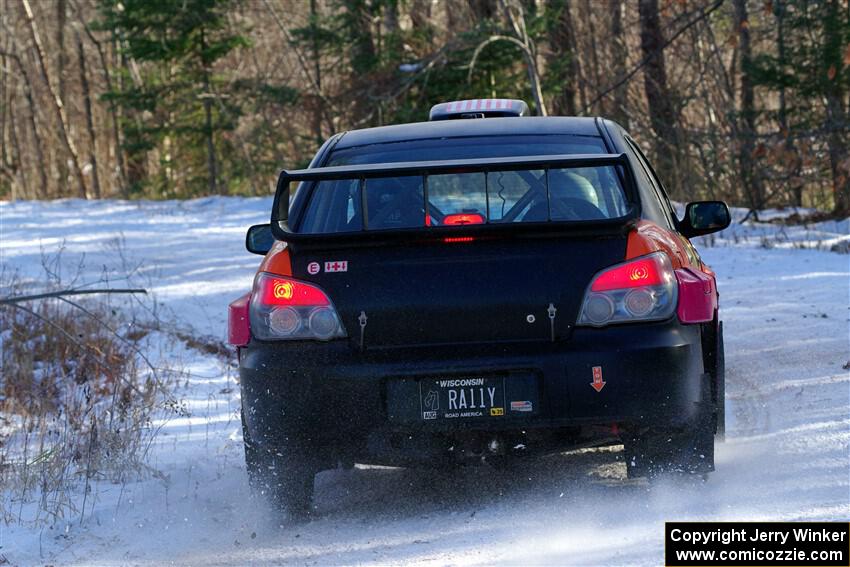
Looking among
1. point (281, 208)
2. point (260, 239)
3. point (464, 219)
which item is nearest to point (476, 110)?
point (260, 239)

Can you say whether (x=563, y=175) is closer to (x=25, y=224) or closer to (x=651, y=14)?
(x=25, y=224)

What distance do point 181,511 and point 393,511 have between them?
948 millimetres

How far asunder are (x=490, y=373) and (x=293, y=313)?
766 millimetres

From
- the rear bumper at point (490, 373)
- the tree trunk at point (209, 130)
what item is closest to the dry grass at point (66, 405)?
the rear bumper at point (490, 373)

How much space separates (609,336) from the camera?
4.49 m

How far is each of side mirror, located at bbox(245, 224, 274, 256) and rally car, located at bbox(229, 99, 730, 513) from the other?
2.78 ft

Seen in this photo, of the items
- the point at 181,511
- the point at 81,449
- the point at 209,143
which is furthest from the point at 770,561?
the point at 209,143

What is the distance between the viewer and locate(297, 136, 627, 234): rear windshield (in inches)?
198

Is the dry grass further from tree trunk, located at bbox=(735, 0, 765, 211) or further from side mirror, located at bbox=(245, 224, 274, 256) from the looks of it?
tree trunk, located at bbox=(735, 0, 765, 211)

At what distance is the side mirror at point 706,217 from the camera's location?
5.74m

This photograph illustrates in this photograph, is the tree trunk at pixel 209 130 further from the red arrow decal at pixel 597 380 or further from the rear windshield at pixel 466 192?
the red arrow decal at pixel 597 380

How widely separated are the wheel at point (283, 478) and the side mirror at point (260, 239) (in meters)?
1.09

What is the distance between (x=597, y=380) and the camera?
447 cm

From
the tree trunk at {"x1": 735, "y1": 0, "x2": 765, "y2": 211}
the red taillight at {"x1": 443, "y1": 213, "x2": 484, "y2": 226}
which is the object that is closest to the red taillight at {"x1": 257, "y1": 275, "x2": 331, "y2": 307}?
the red taillight at {"x1": 443, "y1": 213, "x2": 484, "y2": 226}
